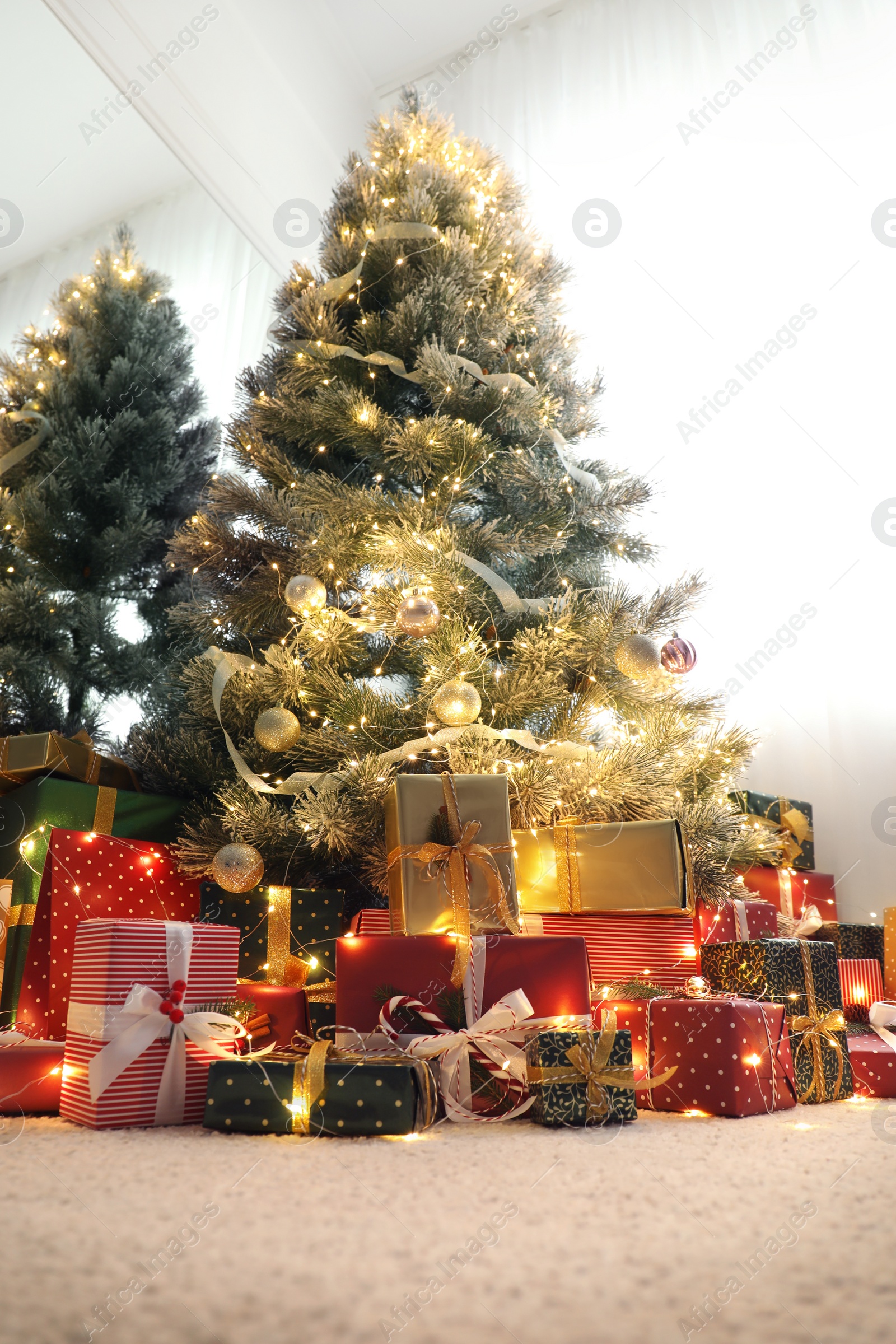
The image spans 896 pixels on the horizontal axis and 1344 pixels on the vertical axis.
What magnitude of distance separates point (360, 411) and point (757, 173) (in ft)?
4.62

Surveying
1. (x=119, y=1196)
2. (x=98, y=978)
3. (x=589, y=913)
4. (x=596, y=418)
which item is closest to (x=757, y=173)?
(x=596, y=418)

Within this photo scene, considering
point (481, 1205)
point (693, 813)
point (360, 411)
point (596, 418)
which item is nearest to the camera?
point (481, 1205)

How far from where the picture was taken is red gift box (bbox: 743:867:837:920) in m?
1.66

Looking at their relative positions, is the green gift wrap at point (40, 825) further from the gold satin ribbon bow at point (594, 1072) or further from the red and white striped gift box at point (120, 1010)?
the gold satin ribbon bow at point (594, 1072)

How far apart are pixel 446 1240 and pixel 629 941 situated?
814mm

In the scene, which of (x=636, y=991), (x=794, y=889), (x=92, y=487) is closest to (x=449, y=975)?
(x=636, y=991)

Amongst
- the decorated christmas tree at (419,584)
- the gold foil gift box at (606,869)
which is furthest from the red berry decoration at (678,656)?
the gold foil gift box at (606,869)

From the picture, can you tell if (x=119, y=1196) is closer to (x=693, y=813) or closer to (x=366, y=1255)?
(x=366, y=1255)

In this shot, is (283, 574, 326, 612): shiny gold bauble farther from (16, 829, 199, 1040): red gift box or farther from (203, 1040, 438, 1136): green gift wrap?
(203, 1040, 438, 1136): green gift wrap

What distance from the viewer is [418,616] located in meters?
1.44

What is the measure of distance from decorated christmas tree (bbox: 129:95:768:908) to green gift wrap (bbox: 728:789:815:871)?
0.66ft

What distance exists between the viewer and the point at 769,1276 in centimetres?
50

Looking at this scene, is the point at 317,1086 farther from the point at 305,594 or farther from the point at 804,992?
the point at 305,594

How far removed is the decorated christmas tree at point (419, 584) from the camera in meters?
1.45
